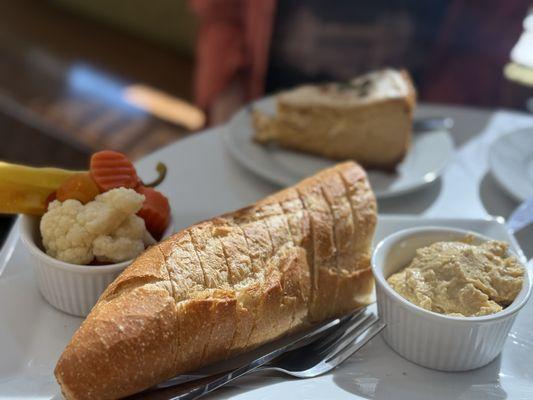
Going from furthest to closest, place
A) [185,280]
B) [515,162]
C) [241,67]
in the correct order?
[241,67] < [515,162] < [185,280]

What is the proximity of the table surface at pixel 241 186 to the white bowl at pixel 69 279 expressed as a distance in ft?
1.15

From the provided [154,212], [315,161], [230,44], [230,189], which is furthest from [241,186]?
[230,44]

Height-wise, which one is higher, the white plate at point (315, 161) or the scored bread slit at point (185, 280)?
the scored bread slit at point (185, 280)

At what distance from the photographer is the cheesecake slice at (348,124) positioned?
202cm

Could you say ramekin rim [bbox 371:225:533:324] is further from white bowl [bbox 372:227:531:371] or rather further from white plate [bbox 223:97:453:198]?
white plate [bbox 223:97:453:198]

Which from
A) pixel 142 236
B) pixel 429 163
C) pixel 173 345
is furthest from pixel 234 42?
pixel 173 345

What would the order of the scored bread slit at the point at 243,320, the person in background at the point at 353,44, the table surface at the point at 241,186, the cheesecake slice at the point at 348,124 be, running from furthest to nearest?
the person in background at the point at 353,44, the cheesecake slice at the point at 348,124, the table surface at the point at 241,186, the scored bread slit at the point at 243,320

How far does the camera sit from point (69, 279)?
1225 mm

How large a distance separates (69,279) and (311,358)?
46 centimetres

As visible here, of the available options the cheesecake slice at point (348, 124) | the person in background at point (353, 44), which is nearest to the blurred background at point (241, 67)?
the person in background at point (353, 44)

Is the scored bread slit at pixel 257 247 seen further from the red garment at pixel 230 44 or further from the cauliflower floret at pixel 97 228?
the red garment at pixel 230 44

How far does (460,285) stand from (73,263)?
0.70 metres

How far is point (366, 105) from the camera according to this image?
2020mm

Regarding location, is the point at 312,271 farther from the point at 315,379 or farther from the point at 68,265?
the point at 68,265
